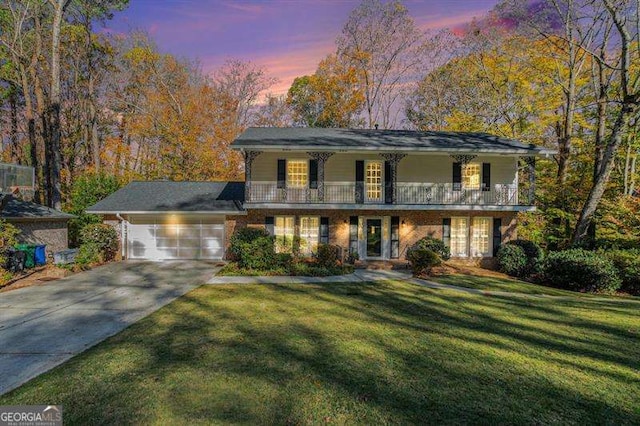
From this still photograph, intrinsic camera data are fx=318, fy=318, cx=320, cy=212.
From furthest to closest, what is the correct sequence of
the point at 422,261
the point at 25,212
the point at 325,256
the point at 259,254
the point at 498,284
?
the point at 25,212
the point at 325,256
the point at 259,254
the point at 422,261
the point at 498,284

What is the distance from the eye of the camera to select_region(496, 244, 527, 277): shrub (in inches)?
593

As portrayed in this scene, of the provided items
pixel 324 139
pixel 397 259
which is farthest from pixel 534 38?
pixel 397 259

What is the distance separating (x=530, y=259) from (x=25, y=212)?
80.5 ft

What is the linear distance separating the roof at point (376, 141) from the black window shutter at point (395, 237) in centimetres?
379

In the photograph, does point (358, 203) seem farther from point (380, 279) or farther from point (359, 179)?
point (380, 279)

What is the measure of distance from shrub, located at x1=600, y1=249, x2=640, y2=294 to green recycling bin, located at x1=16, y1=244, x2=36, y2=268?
24.8m

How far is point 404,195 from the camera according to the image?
16625 millimetres

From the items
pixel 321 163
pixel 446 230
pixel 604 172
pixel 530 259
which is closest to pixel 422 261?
pixel 446 230

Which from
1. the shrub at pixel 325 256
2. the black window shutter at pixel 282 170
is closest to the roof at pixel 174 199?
the black window shutter at pixel 282 170

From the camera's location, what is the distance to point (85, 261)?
572 inches

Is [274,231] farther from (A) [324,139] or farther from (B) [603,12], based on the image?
(B) [603,12]

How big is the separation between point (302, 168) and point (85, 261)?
1106 cm

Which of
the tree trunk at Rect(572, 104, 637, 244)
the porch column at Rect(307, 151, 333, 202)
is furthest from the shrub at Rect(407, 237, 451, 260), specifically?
the tree trunk at Rect(572, 104, 637, 244)

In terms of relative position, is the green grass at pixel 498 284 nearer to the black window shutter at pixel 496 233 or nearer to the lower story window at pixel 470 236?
the lower story window at pixel 470 236
